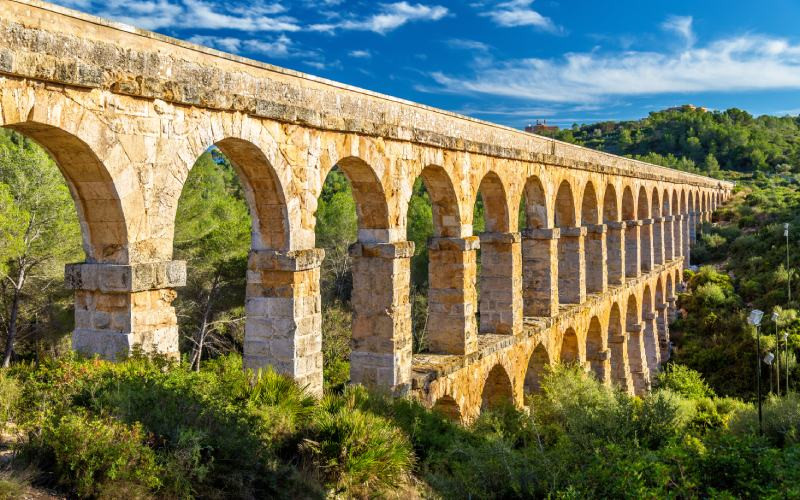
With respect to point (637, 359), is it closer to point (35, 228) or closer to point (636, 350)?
point (636, 350)

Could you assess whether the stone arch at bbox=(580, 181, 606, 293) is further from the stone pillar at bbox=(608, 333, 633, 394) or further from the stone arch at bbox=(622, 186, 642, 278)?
the stone arch at bbox=(622, 186, 642, 278)

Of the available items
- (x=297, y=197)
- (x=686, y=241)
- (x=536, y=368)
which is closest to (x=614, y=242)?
(x=536, y=368)

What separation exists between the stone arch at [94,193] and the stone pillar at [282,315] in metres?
1.83

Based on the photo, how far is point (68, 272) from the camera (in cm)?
533

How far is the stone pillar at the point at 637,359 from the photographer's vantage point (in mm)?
19734

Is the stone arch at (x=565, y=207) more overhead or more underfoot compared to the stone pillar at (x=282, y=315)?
more overhead

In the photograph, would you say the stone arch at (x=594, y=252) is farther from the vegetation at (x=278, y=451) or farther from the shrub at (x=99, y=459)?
the shrub at (x=99, y=459)

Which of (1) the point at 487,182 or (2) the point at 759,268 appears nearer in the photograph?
(1) the point at 487,182

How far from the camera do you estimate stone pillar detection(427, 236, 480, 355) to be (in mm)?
10094

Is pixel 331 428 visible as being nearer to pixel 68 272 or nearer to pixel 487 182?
pixel 68 272

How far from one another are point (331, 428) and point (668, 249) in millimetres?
23893

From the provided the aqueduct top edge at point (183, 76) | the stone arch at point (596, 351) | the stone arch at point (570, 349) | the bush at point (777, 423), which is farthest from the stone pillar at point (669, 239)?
the aqueduct top edge at point (183, 76)

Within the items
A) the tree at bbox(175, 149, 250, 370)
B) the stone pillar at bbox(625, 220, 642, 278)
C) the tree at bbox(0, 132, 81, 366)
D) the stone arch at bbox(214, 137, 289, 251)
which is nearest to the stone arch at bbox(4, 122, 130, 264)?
the stone arch at bbox(214, 137, 289, 251)

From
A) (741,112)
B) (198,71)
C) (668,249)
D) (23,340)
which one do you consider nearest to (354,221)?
(23,340)
